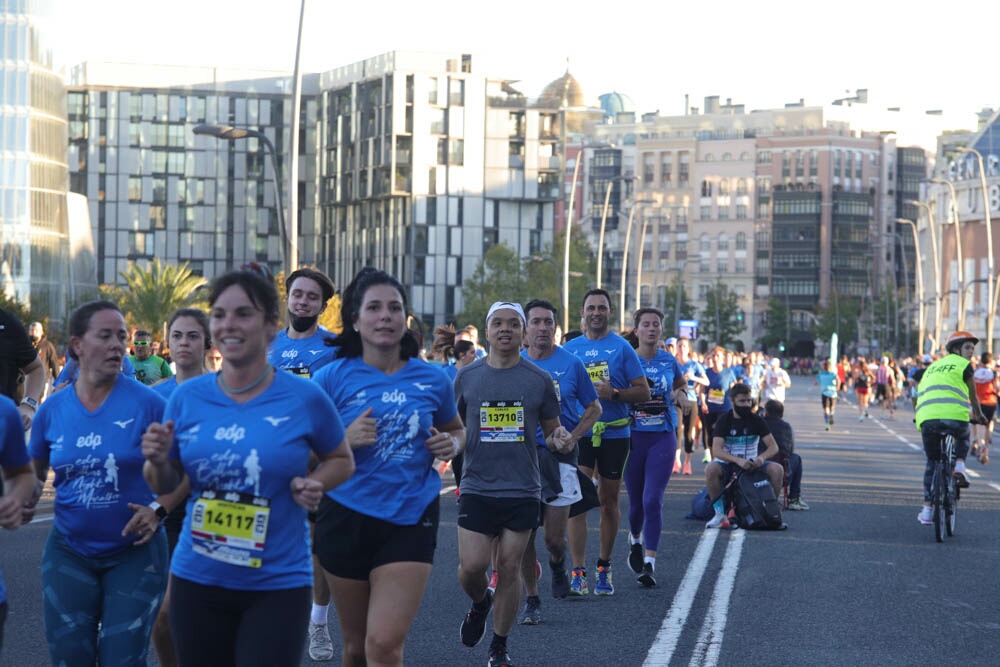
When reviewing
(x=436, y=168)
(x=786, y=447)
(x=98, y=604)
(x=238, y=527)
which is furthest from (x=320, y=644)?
(x=436, y=168)

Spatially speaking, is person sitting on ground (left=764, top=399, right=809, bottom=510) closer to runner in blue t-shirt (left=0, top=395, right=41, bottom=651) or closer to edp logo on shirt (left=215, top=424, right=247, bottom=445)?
runner in blue t-shirt (left=0, top=395, right=41, bottom=651)

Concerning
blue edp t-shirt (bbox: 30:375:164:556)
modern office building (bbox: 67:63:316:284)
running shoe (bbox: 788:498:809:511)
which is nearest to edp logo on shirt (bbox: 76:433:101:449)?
blue edp t-shirt (bbox: 30:375:164:556)

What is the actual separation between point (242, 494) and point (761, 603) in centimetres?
632

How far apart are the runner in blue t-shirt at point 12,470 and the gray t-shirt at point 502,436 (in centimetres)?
313

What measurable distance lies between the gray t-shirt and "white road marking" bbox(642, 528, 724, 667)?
3.63 feet

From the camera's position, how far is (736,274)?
180m

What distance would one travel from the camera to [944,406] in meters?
15.6

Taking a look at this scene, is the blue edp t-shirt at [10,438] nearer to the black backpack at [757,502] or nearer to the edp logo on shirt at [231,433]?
the edp logo on shirt at [231,433]

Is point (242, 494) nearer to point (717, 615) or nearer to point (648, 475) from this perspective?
point (717, 615)

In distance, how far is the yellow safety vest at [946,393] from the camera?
15.5 m

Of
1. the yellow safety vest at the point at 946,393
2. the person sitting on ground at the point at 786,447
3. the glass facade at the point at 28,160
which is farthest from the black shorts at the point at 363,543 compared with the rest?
the glass facade at the point at 28,160

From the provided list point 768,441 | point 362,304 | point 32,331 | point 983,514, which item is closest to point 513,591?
point 362,304

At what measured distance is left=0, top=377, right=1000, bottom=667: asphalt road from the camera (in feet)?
28.7

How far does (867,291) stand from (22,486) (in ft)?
589
